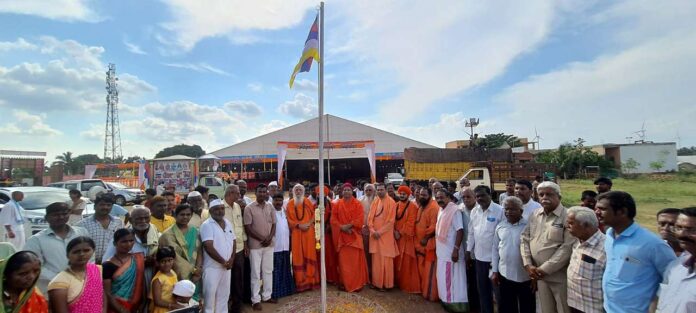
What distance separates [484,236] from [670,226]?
170 cm

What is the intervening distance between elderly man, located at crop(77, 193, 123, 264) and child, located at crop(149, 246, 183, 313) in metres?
0.85

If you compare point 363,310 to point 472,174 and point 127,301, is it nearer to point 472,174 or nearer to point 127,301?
point 127,301

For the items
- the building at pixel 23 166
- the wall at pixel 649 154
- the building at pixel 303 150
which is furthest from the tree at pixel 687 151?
the building at pixel 23 166

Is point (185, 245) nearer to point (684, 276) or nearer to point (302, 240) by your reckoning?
point (302, 240)

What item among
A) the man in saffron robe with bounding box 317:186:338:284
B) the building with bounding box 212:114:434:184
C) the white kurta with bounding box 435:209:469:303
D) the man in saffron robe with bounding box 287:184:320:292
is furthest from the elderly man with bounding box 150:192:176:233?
the building with bounding box 212:114:434:184

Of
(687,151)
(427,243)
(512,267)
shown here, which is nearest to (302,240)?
(427,243)

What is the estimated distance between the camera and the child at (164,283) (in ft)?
9.95

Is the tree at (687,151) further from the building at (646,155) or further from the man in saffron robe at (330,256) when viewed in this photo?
the man in saffron robe at (330,256)

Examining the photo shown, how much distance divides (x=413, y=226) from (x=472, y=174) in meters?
10.9

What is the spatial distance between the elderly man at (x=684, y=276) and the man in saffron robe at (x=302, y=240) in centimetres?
415

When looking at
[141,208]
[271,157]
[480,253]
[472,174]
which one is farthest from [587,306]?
[271,157]

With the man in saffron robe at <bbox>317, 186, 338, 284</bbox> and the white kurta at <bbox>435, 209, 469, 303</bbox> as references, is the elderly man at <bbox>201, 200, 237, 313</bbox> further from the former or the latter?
the white kurta at <bbox>435, 209, 469, 303</bbox>

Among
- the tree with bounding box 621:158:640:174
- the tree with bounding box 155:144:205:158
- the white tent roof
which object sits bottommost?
the tree with bounding box 621:158:640:174

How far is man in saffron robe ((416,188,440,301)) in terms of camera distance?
5051 mm
